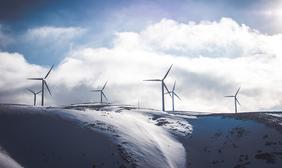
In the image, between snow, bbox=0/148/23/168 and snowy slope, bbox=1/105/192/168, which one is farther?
snowy slope, bbox=1/105/192/168

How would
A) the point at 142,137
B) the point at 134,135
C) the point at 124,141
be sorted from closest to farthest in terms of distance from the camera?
the point at 124,141
the point at 134,135
the point at 142,137

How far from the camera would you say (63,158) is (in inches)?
1726

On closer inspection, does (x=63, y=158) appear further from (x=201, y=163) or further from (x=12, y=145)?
(x=201, y=163)

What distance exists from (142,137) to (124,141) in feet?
13.9

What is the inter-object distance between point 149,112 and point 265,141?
2509 cm

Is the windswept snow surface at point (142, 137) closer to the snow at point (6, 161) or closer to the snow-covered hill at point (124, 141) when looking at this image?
the snow-covered hill at point (124, 141)

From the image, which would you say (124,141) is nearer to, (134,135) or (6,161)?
(134,135)

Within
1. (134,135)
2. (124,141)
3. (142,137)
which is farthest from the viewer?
(142,137)

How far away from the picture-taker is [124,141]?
5069 centimetres

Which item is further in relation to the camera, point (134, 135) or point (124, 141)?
point (134, 135)

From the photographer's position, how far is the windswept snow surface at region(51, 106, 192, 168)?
48562 millimetres

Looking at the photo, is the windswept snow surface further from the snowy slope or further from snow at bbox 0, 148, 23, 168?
snow at bbox 0, 148, 23, 168

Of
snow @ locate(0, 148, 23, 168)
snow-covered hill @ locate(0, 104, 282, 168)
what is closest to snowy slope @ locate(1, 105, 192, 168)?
snow-covered hill @ locate(0, 104, 282, 168)

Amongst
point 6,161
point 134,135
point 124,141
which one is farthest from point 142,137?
point 6,161
